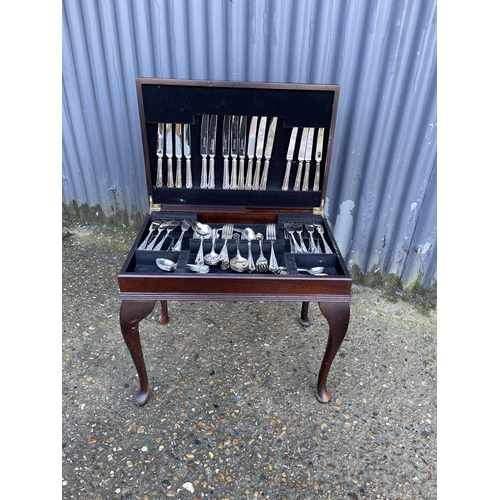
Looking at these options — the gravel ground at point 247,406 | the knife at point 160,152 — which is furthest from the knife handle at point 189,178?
the gravel ground at point 247,406

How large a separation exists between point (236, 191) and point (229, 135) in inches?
10.8

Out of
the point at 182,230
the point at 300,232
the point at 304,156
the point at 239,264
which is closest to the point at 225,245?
the point at 239,264

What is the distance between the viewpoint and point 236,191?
6.24 ft

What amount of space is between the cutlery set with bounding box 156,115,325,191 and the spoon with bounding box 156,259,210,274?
0.51 meters

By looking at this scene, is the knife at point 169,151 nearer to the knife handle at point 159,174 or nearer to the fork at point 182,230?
the knife handle at point 159,174

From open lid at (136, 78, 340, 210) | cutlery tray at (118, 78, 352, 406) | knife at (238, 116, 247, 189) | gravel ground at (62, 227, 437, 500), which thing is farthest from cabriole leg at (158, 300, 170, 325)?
knife at (238, 116, 247, 189)

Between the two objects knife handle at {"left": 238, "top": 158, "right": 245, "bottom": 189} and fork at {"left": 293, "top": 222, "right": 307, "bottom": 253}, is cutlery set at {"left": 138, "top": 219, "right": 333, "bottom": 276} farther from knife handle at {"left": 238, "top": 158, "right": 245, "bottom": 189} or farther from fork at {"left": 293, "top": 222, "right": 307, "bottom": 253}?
knife handle at {"left": 238, "top": 158, "right": 245, "bottom": 189}

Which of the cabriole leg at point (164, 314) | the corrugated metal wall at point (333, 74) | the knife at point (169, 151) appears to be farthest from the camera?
the cabriole leg at point (164, 314)

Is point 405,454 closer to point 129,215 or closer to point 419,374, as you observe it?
point 419,374

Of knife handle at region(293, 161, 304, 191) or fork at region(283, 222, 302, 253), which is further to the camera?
knife handle at region(293, 161, 304, 191)

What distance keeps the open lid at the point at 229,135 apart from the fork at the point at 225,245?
0.42ft


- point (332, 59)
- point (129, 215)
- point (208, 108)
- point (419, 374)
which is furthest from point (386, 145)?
point (129, 215)

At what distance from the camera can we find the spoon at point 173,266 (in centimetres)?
153

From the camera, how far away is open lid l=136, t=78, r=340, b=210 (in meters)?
1.69
